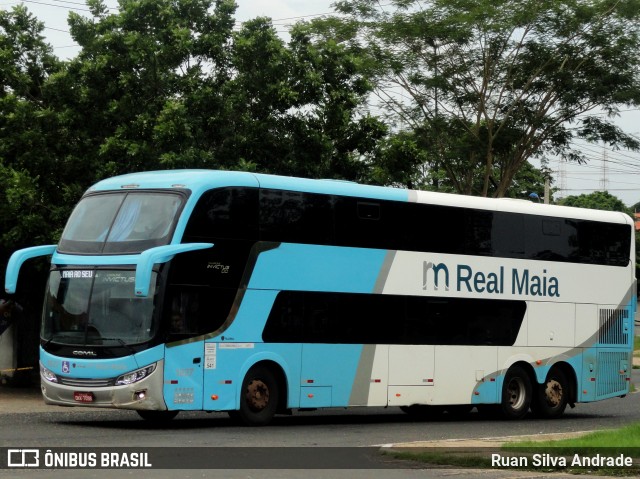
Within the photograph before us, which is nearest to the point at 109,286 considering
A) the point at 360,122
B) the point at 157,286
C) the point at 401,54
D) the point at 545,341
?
the point at 157,286

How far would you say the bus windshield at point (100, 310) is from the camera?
17.4 meters

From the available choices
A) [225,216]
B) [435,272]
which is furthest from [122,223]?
[435,272]

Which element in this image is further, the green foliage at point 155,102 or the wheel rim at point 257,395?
the green foliage at point 155,102

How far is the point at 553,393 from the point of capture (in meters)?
23.9

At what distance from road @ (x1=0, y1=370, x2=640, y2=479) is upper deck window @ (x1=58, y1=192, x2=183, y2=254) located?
2642 mm

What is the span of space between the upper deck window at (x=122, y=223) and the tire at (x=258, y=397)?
8.72 feet

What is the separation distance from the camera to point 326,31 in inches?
1351

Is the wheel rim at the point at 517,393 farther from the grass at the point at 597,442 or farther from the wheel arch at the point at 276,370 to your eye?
the grass at the point at 597,442

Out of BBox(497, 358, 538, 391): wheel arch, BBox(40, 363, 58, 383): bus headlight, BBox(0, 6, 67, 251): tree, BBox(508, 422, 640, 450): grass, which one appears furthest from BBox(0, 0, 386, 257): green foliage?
BBox(508, 422, 640, 450): grass

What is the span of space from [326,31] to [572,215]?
1257cm

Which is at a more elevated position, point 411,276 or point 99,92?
point 99,92

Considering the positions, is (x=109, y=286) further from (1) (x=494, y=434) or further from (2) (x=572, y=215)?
(2) (x=572, y=215)

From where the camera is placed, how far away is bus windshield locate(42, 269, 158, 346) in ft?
57.1

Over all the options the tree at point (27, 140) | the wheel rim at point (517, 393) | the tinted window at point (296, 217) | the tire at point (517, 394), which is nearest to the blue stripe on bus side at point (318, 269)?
the tinted window at point (296, 217)
